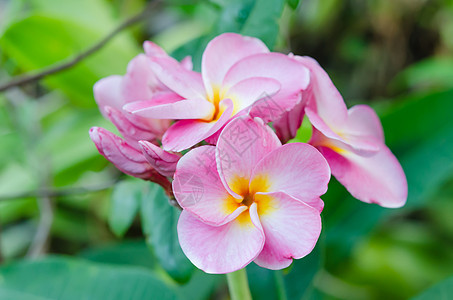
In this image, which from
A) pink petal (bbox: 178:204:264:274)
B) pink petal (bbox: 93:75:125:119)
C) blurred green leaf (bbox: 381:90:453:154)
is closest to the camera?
pink petal (bbox: 178:204:264:274)

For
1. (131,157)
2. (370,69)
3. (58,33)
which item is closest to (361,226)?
(131,157)

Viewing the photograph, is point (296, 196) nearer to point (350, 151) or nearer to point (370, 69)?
point (350, 151)

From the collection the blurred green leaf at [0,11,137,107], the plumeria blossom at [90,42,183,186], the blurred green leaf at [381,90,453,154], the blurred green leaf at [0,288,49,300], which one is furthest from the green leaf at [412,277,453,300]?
the blurred green leaf at [0,11,137,107]

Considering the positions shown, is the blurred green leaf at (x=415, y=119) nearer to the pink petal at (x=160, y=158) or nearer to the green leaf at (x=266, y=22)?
the green leaf at (x=266, y=22)

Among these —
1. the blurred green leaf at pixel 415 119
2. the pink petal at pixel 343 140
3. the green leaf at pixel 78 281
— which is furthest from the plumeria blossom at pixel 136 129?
the blurred green leaf at pixel 415 119

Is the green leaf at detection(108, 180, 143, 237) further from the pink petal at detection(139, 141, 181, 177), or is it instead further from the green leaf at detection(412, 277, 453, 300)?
the green leaf at detection(412, 277, 453, 300)

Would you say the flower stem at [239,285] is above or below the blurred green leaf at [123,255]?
above

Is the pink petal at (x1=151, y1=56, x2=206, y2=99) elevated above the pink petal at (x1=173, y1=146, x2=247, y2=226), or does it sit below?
above

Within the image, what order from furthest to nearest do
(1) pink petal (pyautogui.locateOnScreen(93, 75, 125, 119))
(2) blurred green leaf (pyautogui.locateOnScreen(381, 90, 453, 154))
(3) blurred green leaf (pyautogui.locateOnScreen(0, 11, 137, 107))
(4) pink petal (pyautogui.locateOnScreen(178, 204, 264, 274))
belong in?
(3) blurred green leaf (pyautogui.locateOnScreen(0, 11, 137, 107)) → (2) blurred green leaf (pyautogui.locateOnScreen(381, 90, 453, 154)) → (1) pink petal (pyautogui.locateOnScreen(93, 75, 125, 119)) → (4) pink petal (pyautogui.locateOnScreen(178, 204, 264, 274))
